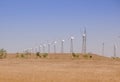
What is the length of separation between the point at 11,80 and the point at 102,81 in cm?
806

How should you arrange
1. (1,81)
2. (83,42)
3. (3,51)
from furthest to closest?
(3,51) < (83,42) < (1,81)

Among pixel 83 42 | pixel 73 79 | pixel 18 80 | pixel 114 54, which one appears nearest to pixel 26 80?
pixel 18 80

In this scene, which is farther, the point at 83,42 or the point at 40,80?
the point at 83,42

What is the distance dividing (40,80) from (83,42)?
5694cm

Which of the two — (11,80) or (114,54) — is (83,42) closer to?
(114,54)

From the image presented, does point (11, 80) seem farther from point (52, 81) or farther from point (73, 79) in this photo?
point (73, 79)

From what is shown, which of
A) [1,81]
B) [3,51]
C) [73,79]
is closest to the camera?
[1,81]

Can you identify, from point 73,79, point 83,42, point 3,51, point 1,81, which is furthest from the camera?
point 3,51

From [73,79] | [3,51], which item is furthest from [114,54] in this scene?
[73,79]

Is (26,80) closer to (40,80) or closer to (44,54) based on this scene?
(40,80)

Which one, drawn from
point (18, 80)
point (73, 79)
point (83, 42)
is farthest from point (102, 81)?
point (83, 42)

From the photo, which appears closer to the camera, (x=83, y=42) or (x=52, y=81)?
(x=52, y=81)

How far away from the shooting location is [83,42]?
277ft

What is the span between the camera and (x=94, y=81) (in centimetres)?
2816
